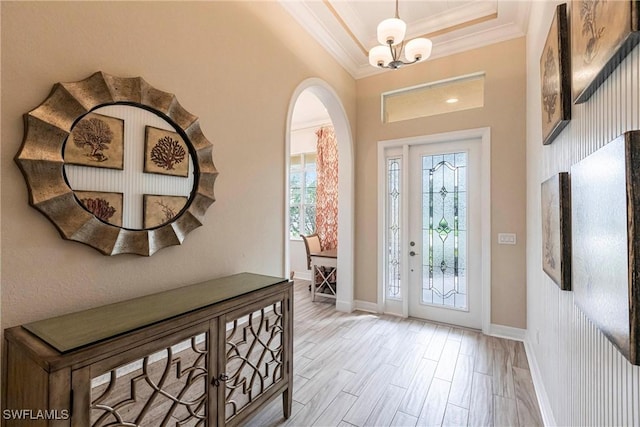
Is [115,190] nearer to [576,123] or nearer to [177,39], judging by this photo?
[177,39]

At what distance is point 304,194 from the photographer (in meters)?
6.34

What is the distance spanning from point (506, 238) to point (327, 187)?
331 cm

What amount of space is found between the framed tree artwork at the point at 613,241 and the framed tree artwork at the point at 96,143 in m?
2.05

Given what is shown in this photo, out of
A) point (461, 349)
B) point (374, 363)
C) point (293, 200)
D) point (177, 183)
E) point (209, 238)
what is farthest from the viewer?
point (293, 200)

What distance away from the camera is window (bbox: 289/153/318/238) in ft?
20.5

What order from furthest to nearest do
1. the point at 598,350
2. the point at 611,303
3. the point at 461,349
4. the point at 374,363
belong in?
the point at 461,349
the point at 374,363
the point at 598,350
the point at 611,303

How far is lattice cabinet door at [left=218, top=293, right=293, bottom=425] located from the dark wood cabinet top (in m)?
0.17

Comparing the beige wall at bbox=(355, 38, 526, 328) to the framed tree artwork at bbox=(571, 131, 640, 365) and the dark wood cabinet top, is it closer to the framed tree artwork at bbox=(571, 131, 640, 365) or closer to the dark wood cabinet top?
the framed tree artwork at bbox=(571, 131, 640, 365)

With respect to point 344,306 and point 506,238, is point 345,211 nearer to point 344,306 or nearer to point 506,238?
point 344,306

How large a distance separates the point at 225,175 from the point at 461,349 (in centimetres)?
285

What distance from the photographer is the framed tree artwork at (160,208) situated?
1.69 meters

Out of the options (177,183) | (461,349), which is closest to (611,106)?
(177,183)

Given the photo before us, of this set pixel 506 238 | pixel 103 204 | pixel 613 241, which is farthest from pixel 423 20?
pixel 103 204

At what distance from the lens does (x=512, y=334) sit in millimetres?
3172
